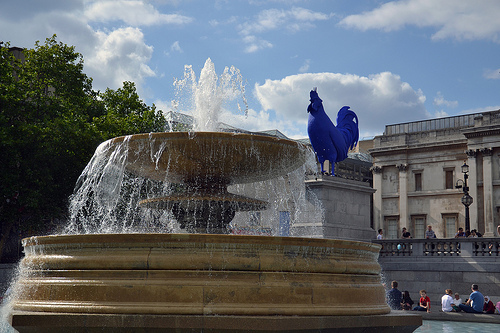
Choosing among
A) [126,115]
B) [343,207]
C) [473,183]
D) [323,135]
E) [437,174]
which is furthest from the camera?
[437,174]

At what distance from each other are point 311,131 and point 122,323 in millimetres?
15249

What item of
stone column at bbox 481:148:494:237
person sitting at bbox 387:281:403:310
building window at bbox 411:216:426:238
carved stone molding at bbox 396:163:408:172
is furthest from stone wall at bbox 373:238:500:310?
carved stone molding at bbox 396:163:408:172

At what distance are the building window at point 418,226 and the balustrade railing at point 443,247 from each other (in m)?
25.6

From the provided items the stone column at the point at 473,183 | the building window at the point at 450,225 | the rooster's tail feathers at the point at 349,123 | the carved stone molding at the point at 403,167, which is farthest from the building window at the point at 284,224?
the carved stone molding at the point at 403,167

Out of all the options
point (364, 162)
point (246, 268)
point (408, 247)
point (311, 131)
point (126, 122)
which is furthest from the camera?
point (364, 162)

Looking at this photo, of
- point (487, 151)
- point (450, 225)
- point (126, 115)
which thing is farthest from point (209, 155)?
point (450, 225)

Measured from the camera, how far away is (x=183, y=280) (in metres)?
5.79

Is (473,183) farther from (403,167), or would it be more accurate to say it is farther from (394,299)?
(394,299)

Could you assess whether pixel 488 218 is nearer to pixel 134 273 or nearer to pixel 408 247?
→ pixel 408 247

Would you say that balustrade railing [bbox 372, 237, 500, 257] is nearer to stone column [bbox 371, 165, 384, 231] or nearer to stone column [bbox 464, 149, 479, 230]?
stone column [bbox 464, 149, 479, 230]

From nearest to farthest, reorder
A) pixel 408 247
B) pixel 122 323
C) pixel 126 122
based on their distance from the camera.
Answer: pixel 122 323 < pixel 408 247 < pixel 126 122

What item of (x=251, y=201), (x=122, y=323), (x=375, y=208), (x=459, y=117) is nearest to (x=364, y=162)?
(x=375, y=208)

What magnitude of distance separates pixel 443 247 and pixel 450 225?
26.9m

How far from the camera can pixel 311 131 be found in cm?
2025
